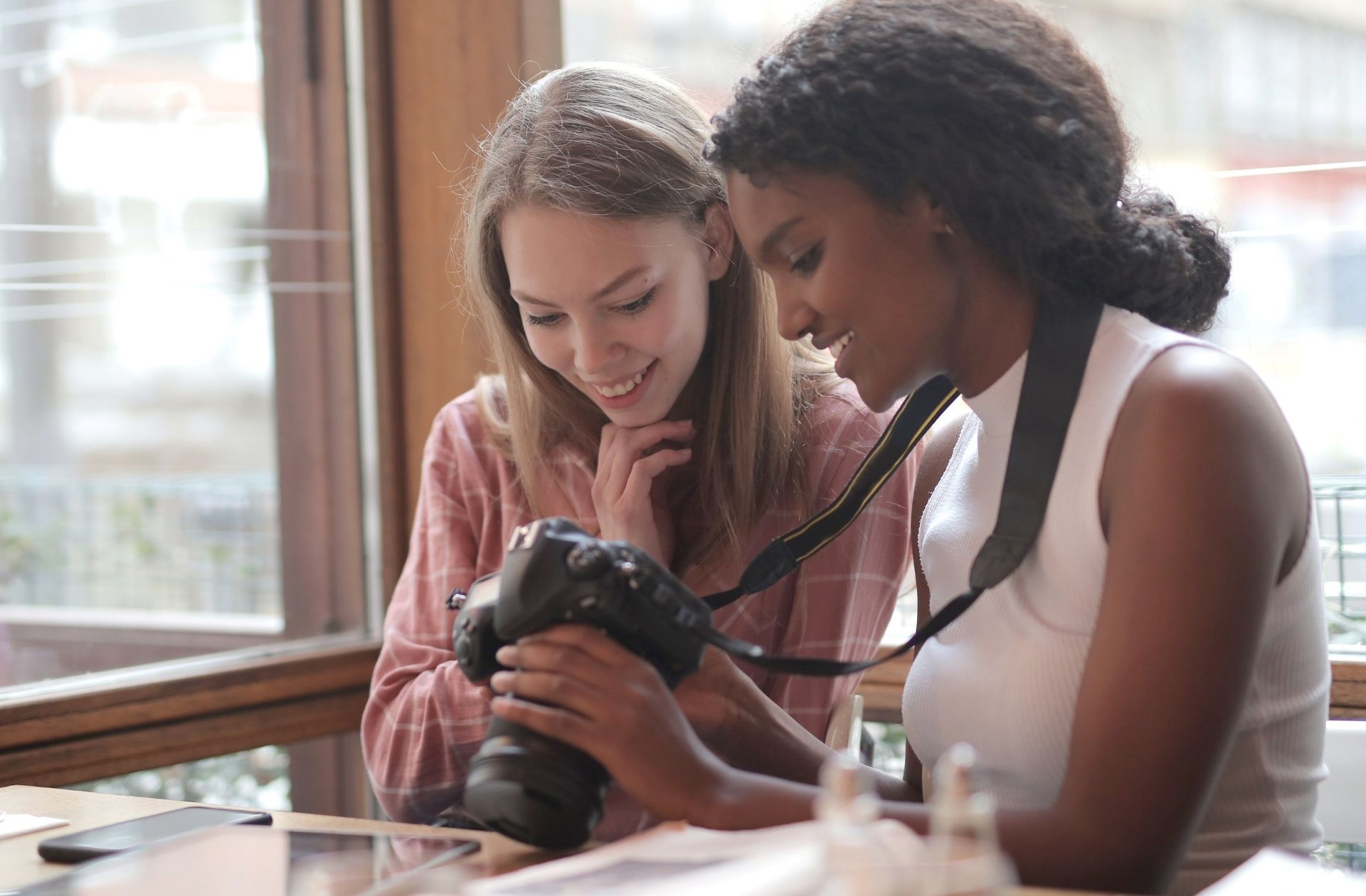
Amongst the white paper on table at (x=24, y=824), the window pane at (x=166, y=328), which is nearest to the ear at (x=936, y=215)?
the white paper on table at (x=24, y=824)

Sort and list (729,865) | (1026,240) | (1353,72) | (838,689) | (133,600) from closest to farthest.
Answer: (729,865), (1026,240), (838,689), (1353,72), (133,600)

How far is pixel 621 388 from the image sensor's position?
4.34 feet

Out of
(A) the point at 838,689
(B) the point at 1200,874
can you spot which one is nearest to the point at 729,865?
(B) the point at 1200,874

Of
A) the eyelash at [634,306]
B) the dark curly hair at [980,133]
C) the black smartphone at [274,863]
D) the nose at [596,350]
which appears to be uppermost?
the dark curly hair at [980,133]

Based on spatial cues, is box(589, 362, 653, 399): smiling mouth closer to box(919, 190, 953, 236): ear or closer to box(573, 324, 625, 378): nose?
box(573, 324, 625, 378): nose

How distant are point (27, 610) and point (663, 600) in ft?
3.75

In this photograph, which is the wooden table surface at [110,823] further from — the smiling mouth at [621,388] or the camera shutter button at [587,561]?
the smiling mouth at [621,388]

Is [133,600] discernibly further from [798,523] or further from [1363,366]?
[1363,366]

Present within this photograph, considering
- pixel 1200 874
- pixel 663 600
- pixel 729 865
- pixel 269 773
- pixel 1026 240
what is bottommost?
pixel 269 773

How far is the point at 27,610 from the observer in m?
1.68

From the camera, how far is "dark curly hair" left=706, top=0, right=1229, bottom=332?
1.00 m

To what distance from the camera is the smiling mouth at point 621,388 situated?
1321 mm

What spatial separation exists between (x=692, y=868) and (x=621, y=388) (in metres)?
0.67

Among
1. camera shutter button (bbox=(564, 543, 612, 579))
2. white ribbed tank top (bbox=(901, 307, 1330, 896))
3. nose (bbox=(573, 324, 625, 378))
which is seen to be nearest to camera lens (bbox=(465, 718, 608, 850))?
camera shutter button (bbox=(564, 543, 612, 579))
